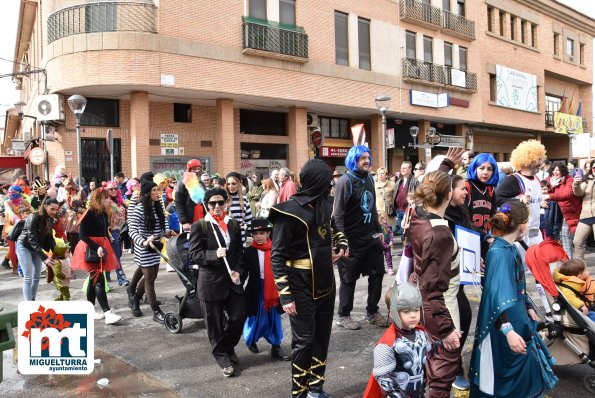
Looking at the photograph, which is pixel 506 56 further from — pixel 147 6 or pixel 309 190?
pixel 309 190

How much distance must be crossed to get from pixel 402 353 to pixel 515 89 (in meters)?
31.6

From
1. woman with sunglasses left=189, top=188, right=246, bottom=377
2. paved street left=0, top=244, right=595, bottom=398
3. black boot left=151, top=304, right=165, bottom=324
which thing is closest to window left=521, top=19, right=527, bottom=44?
paved street left=0, top=244, right=595, bottom=398

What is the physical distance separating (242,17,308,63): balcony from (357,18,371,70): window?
358 cm

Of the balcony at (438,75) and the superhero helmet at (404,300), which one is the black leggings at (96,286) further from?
the balcony at (438,75)

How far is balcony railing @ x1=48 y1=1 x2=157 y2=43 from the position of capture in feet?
54.8

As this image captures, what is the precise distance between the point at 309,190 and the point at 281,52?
16.8 metres

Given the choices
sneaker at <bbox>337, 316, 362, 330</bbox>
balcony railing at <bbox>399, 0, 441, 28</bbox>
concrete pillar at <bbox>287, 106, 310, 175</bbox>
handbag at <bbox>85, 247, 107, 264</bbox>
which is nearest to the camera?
sneaker at <bbox>337, 316, 362, 330</bbox>

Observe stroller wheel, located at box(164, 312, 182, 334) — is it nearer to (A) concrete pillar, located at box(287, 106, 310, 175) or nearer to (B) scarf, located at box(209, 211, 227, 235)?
(B) scarf, located at box(209, 211, 227, 235)

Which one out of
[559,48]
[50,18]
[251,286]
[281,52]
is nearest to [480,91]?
[559,48]

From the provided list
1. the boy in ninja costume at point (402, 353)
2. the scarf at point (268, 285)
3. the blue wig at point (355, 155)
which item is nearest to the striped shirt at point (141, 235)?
the scarf at point (268, 285)

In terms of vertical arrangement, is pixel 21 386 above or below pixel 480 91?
below

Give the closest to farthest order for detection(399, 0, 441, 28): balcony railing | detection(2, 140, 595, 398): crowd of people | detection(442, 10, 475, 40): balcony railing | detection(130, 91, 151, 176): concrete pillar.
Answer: detection(2, 140, 595, 398): crowd of people → detection(130, 91, 151, 176): concrete pillar → detection(399, 0, 441, 28): balcony railing → detection(442, 10, 475, 40): balcony railing

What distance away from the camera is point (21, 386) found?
4.68 metres

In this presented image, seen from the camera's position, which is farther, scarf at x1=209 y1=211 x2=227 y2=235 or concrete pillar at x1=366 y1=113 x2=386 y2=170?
concrete pillar at x1=366 y1=113 x2=386 y2=170
